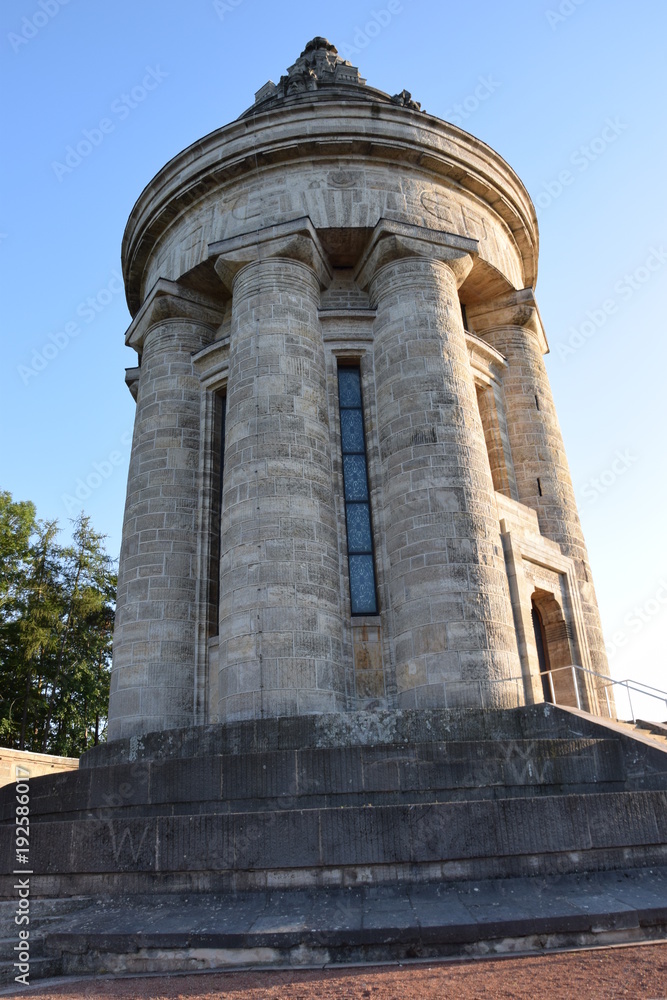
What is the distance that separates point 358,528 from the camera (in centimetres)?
1384

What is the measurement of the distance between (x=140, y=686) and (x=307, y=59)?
62.2ft

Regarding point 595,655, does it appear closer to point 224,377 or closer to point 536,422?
point 536,422

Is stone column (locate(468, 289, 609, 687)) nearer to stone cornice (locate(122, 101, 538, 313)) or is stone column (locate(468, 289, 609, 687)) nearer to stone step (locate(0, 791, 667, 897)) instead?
stone cornice (locate(122, 101, 538, 313))

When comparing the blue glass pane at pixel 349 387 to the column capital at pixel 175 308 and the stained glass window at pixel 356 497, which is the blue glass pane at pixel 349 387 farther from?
the column capital at pixel 175 308

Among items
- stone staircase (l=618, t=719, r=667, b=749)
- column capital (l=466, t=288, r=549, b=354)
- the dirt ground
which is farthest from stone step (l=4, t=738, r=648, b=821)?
column capital (l=466, t=288, r=549, b=354)

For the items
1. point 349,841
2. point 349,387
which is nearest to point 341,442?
point 349,387

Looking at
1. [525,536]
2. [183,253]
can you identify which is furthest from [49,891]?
[183,253]

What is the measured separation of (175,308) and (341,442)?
5334 millimetres

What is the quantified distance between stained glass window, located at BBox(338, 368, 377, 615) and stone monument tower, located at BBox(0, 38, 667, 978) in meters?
0.06

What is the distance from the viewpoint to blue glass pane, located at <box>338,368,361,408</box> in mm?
14961

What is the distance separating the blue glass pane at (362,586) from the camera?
13.2m

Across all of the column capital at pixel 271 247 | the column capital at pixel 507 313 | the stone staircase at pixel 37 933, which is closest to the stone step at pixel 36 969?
the stone staircase at pixel 37 933

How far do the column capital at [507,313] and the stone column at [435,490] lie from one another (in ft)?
8.60

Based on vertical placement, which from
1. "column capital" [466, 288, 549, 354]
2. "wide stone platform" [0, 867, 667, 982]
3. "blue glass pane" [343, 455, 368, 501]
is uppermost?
"column capital" [466, 288, 549, 354]
